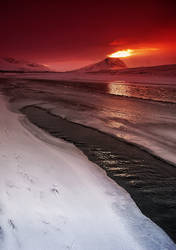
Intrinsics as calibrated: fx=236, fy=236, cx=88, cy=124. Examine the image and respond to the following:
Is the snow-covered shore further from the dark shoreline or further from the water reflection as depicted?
the water reflection

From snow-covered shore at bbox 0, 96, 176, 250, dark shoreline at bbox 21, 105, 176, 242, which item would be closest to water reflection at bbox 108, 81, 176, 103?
dark shoreline at bbox 21, 105, 176, 242

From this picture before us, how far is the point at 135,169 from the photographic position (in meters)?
3.96

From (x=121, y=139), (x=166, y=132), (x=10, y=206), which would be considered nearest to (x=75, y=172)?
(x=10, y=206)

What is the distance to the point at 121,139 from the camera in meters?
5.39

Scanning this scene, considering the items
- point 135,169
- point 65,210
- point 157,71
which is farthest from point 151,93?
point 157,71

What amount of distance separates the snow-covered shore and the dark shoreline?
19 cm

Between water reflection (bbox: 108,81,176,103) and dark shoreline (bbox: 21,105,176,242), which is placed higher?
water reflection (bbox: 108,81,176,103)

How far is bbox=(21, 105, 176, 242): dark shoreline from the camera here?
9.37ft

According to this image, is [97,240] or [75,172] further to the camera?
[75,172]

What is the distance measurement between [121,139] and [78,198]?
9.20 feet

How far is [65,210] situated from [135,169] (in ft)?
6.00

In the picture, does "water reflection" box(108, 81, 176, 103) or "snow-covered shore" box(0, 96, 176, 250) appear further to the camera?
"water reflection" box(108, 81, 176, 103)

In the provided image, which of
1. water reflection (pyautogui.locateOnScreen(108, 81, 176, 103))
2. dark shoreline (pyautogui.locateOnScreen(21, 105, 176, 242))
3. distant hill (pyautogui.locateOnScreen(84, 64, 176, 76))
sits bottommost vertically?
dark shoreline (pyautogui.locateOnScreen(21, 105, 176, 242))

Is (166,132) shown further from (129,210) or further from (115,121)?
(129,210)
